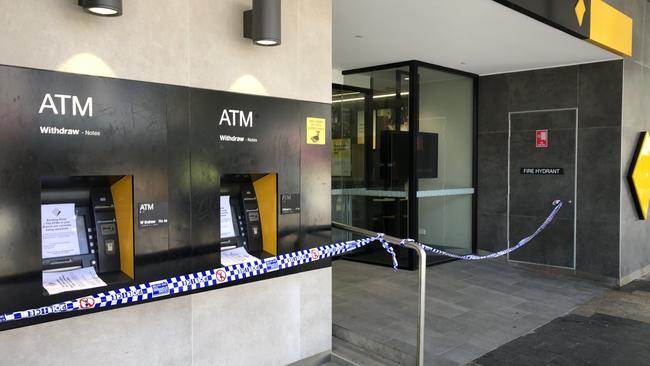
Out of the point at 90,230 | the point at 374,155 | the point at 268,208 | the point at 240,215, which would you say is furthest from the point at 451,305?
the point at 90,230

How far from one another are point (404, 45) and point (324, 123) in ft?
8.75

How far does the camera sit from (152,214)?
2.79 metres

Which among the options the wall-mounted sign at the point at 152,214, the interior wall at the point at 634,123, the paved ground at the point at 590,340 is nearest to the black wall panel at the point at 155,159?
the wall-mounted sign at the point at 152,214

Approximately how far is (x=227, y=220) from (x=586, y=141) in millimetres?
5358

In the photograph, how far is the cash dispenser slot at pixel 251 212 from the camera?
333cm

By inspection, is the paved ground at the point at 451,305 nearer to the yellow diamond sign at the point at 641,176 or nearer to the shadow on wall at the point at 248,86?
the yellow diamond sign at the point at 641,176

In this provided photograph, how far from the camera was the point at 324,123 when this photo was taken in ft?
12.2

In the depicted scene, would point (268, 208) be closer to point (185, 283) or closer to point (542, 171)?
point (185, 283)

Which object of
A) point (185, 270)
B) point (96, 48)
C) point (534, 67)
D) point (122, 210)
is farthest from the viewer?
point (534, 67)

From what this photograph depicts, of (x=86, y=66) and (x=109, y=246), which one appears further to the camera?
(x=109, y=246)

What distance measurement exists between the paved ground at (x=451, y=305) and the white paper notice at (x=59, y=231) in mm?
2563

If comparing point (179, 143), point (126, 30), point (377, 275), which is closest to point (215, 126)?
point (179, 143)

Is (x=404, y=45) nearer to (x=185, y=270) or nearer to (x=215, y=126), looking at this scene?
(x=215, y=126)

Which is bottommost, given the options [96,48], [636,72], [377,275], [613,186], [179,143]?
[377,275]
